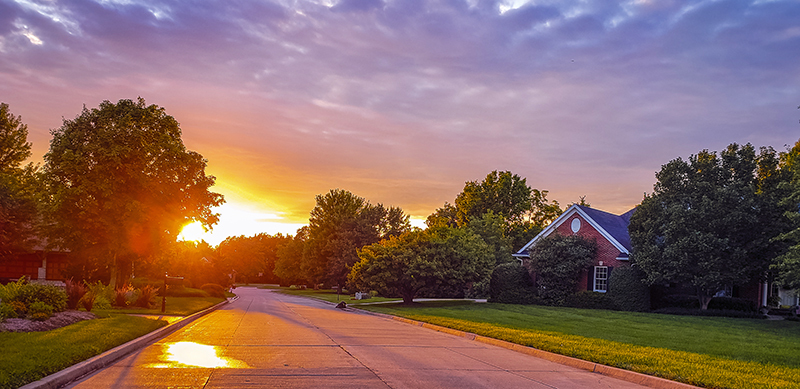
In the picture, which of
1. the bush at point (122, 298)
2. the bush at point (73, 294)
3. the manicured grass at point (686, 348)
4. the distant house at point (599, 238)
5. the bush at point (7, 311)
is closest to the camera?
the manicured grass at point (686, 348)

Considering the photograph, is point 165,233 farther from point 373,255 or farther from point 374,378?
point 374,378

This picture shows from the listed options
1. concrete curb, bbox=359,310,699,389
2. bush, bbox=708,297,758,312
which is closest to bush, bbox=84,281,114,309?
concrete curb, bbox=359,310,699,389

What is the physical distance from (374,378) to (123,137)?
25261 mm

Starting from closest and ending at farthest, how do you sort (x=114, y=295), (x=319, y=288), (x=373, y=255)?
(x=114, y=295)
(x=373, y=255)
(x=319, y=288)

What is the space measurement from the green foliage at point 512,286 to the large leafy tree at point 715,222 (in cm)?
852

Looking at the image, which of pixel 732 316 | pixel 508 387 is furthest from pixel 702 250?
pixel 508 387

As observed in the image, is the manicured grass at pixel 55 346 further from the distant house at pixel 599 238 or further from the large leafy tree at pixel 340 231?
the large leafy tree at pixel 340 231

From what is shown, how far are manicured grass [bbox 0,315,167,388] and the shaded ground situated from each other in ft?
1.25

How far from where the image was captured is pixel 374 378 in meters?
9.95

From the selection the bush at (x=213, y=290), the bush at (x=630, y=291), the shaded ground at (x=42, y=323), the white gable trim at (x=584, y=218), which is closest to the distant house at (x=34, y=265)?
the bush at (x=213, y=290)

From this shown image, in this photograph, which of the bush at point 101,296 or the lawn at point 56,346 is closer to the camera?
the lawn at point 56,346

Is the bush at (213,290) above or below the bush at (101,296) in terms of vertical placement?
below

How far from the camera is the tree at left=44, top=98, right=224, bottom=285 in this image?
29.3 meters

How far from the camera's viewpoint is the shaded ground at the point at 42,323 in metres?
14.3
